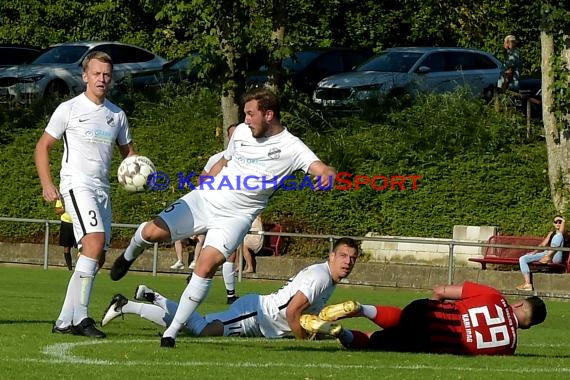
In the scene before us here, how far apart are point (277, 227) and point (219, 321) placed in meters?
15.2

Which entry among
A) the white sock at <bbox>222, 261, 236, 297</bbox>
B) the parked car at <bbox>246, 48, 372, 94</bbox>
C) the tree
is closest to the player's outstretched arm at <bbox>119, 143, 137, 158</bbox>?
the white sock at <bbox>222, 261, 236, 297</bbox>

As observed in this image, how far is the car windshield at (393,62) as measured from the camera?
32.1m

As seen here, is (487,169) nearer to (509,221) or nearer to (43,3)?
(509,221)

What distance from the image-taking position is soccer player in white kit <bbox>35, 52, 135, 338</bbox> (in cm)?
1121

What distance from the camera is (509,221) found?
2731 centimetres

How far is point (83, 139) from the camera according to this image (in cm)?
1128

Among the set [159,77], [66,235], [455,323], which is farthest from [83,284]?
[159,77]

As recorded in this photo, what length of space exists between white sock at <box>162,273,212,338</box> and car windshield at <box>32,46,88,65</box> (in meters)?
25.4

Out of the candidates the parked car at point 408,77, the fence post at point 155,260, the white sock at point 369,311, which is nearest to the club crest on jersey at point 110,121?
the white sock at point 369,311

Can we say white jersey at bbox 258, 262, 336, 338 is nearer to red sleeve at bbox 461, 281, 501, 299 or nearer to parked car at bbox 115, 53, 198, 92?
red sleeve at bbox 461, 281, 501, 299

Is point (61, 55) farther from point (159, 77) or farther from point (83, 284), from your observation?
point (83, 284)

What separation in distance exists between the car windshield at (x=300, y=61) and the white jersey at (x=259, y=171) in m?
22.4

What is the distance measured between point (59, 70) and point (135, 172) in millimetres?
23360

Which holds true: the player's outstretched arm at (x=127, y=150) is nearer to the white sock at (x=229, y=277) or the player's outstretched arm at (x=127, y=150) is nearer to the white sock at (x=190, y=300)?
the white sock at (x=190, y=300)
